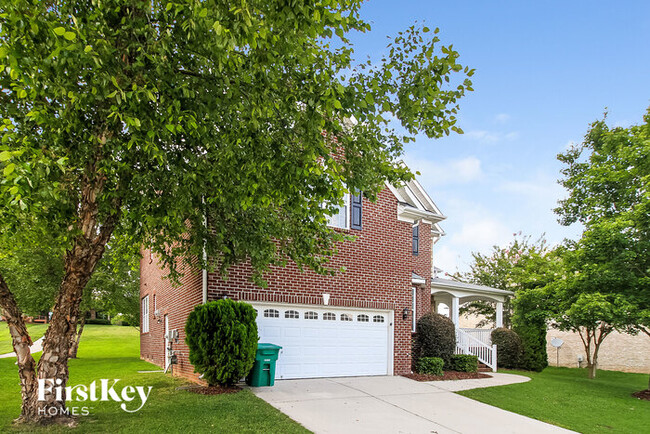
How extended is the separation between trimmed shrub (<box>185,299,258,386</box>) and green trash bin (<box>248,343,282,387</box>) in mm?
420

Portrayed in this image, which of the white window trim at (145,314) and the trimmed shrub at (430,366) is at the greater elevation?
the white window trim at (145,314)

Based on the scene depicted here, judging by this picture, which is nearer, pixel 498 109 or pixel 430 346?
pixel 430 346

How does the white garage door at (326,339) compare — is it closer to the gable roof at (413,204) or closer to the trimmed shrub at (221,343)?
the trimmed shrub at (221,343)

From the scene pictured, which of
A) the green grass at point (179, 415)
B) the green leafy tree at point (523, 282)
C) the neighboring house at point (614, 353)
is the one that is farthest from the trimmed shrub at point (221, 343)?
the neighboring house at point (614, 353)

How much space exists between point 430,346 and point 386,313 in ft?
7.96

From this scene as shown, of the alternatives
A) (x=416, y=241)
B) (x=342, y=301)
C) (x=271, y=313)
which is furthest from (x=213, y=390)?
(x=416, y=241)

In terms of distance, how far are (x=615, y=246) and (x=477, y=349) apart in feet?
20.1

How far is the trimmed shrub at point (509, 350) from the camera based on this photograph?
63.9ft

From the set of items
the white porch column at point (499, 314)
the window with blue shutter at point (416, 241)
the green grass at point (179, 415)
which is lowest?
the green grass at point (179, 415)

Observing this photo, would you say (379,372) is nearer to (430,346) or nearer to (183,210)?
(430,346)

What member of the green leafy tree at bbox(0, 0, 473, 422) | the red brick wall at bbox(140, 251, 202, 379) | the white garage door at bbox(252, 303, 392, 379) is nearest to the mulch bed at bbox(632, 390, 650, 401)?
the white garage door at bbox(252, 303, 392, 379)

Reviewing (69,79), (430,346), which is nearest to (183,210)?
(69,79)

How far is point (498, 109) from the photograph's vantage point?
17.8 metres

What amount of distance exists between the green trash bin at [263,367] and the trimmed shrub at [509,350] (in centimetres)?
A: 1247
